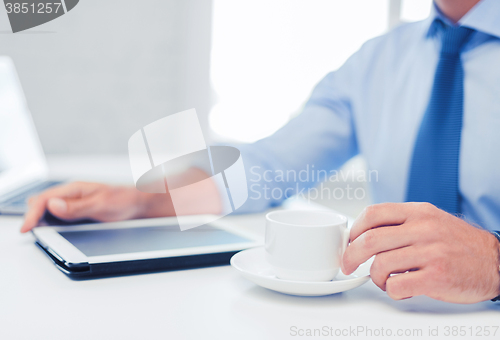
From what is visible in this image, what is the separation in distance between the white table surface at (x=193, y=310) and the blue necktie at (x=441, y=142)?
1.07 ft

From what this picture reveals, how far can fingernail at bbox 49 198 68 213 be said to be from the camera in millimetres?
577

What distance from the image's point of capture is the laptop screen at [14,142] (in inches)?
36.7

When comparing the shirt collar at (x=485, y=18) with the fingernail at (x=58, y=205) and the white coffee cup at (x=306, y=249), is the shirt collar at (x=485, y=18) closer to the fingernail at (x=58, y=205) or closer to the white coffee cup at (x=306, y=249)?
the white coffee cup at (x=306, y=249)

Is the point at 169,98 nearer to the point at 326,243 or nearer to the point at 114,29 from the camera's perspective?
the point at 114,29

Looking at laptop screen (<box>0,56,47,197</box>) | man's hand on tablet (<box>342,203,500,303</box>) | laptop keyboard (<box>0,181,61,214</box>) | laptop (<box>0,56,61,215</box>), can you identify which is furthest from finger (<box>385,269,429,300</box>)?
laptop screen (<box>0,56,47,197</box>)

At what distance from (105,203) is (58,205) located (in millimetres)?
69

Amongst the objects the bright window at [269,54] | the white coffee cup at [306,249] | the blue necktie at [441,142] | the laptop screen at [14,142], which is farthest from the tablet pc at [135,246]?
the bright window at [269,54]

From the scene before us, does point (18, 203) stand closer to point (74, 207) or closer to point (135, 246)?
point (74, 207)

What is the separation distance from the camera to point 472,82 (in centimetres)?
72

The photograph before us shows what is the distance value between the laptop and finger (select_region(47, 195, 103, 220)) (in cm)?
27

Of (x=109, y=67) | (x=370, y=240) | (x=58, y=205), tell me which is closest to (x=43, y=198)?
(x=58, y=205)

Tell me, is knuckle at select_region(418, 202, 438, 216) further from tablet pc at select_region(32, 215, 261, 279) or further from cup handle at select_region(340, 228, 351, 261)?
tablet pc at select_region(32, 215, 261, 279)

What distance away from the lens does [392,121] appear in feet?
2.96

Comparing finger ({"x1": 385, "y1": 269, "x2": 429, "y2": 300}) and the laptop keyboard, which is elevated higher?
the laptop keyboard
